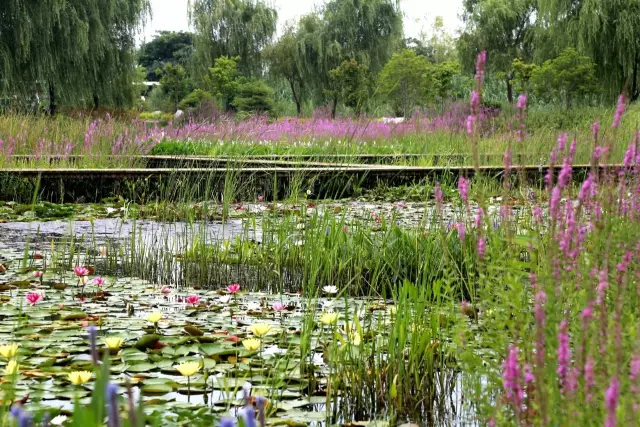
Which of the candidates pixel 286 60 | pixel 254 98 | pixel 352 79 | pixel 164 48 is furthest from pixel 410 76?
pixel 164 48

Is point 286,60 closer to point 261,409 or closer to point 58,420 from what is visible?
point 58,420

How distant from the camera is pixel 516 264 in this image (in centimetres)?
151

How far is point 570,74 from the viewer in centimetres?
2011

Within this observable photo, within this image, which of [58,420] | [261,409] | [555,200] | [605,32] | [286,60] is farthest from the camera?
[286,60]

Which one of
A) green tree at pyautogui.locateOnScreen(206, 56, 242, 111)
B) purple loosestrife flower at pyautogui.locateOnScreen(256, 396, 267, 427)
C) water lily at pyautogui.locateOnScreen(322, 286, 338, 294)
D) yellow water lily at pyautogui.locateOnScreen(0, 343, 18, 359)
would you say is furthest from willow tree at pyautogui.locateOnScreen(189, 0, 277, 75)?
purple loosestrife flower at pyautogui.locateOnScreen(256, 396, 267, 427)

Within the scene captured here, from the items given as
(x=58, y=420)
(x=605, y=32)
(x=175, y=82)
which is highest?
(x=605, y=32)

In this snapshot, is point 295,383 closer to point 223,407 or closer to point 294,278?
point 223,407

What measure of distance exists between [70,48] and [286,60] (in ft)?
52.6

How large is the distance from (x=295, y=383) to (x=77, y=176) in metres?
5.47

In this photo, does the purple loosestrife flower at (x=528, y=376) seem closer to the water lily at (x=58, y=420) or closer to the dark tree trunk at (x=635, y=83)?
the water lily at (x=58, y=420)

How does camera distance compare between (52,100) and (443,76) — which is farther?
(443,76)

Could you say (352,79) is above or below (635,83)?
above

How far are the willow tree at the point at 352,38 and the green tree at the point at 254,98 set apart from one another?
91.0 inches

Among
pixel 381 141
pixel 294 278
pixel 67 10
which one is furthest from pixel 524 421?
pixel 67 10
